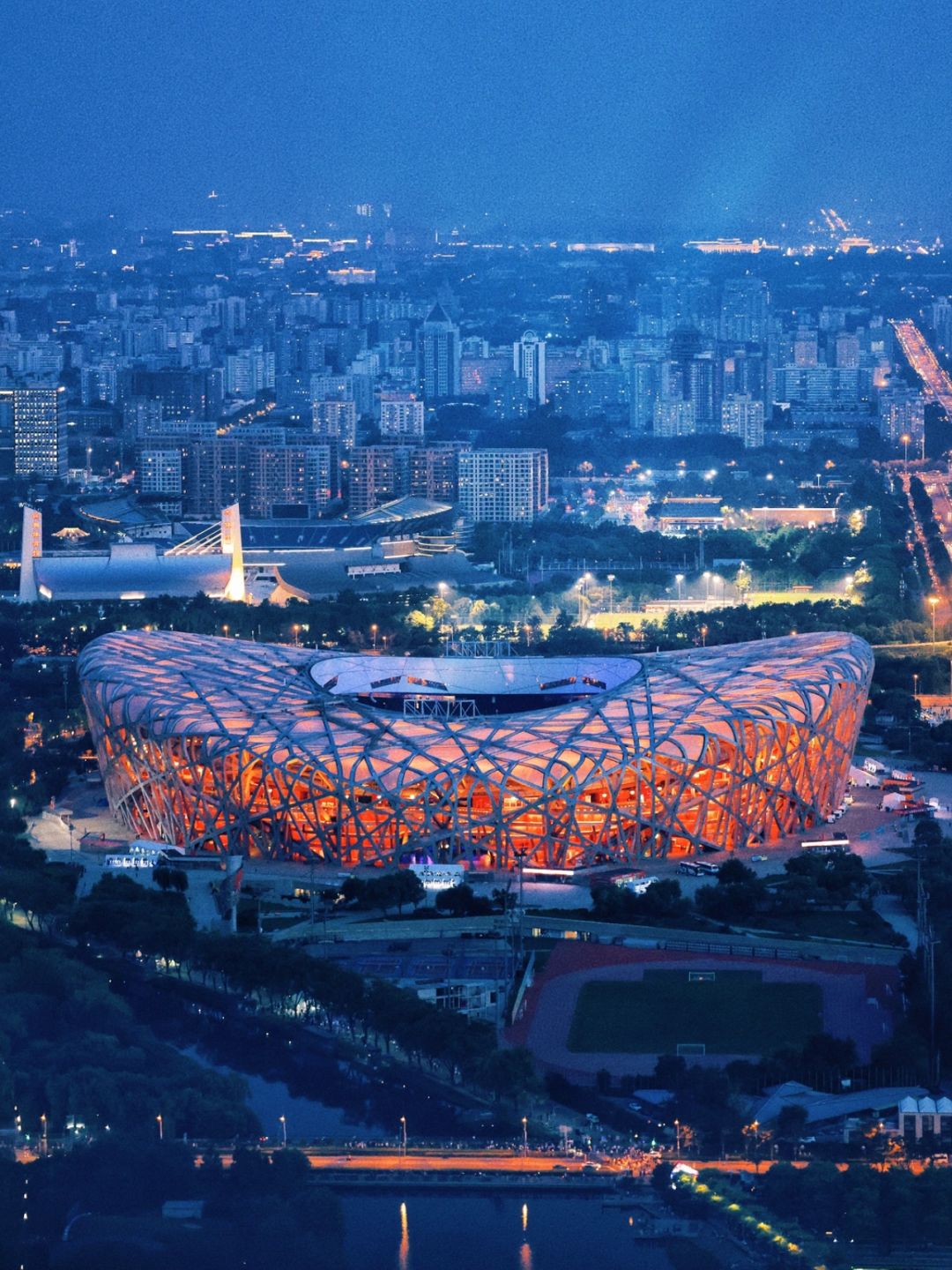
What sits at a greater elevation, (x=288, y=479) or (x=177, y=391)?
(x=177, y=391)

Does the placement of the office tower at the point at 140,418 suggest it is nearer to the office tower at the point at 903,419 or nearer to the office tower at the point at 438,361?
the office tower at the point at 438,361

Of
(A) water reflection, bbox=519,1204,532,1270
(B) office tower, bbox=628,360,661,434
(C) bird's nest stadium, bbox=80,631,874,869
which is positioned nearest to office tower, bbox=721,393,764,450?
(B) office tower, bbox=628,360,661,434

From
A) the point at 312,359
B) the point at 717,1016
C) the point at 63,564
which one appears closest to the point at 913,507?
the point at 63,564

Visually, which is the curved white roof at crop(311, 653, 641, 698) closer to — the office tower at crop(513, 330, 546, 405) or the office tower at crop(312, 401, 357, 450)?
the office tower at crop(312, 401, 357, 450)

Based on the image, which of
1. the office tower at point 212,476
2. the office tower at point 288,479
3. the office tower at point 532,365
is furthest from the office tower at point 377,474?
the office tower at point 532,365

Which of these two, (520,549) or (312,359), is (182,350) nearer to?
(312,359)

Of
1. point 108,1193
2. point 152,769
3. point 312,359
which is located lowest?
point 108,1193

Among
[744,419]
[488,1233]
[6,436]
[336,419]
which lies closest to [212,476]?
[336,419]

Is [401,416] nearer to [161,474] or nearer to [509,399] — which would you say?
[509,399]
